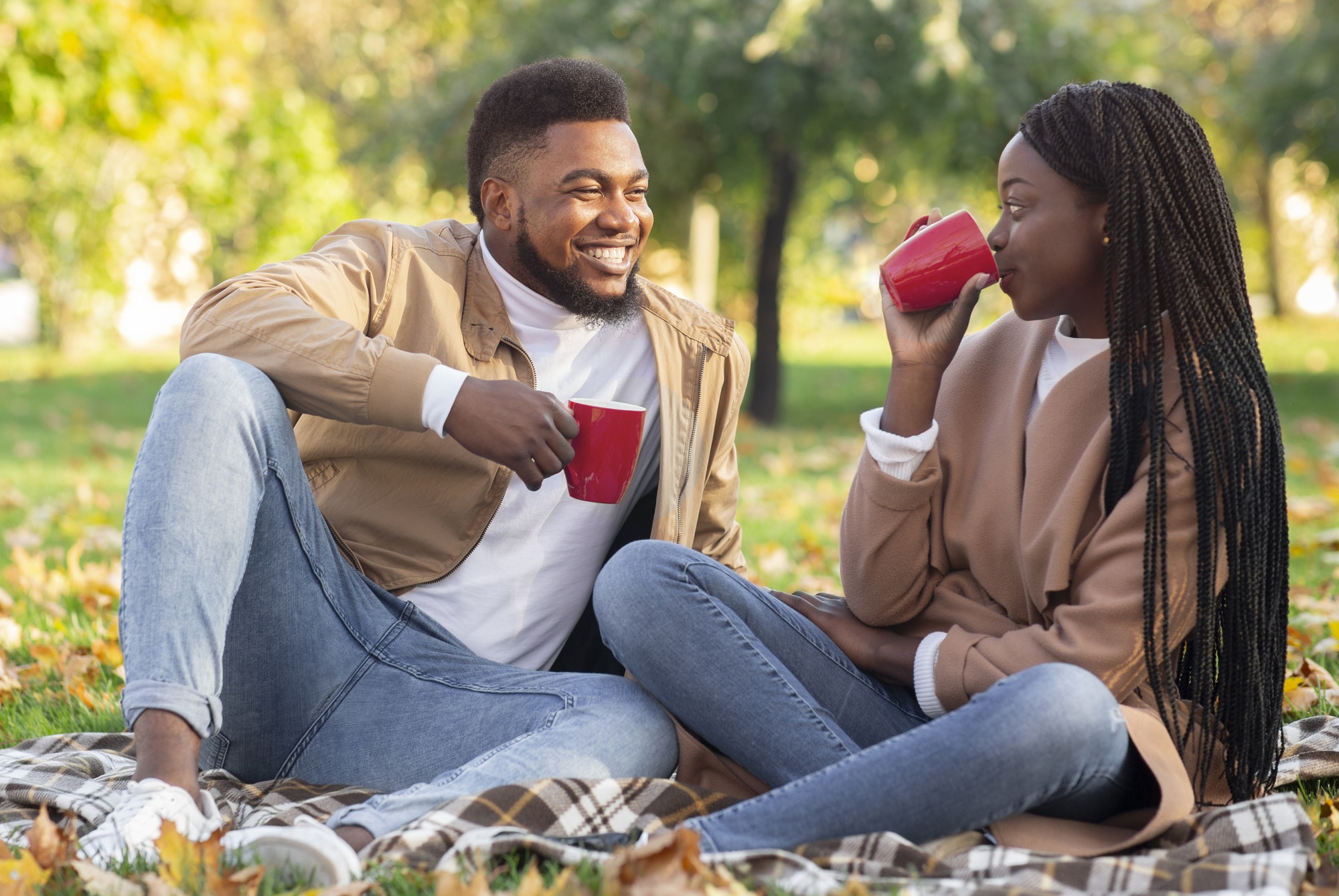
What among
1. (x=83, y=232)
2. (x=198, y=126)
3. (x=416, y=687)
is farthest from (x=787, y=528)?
(x=83, y=232)

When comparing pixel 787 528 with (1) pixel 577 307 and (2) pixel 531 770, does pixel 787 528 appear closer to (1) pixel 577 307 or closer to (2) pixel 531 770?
(1) pixel 577 307

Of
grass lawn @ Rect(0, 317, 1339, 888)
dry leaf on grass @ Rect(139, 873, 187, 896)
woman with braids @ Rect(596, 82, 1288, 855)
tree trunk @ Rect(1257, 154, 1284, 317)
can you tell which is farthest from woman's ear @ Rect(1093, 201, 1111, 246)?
tree trunk @ Rect(1257, 154, 1284, 317)

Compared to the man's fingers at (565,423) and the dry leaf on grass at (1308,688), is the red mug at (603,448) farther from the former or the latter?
the dry leaf on grass at (1308,688)

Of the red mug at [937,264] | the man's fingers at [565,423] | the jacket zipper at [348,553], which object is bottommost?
the jacket zipper at [348,553]

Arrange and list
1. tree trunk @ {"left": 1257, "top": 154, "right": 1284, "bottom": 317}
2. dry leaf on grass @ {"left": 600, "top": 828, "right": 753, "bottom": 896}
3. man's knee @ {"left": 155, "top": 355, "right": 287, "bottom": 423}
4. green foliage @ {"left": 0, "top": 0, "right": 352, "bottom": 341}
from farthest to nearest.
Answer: tree trunk @ {"left": 1257, "top": 154, "right": 1284, "bottom": 317} < green foliage @ {"left": 0, "top": 0, "right": 352, "bottom": 341} < man's knee @ {"left": 155, "top": 355, "right": 287, "bottom": 423} < dry leaf on grass @ {"left": 600, "top": 828, "right": 753, "bottom": 896}

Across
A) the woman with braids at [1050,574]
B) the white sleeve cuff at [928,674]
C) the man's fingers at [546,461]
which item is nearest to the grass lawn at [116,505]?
the woman with braids at [1050,574]

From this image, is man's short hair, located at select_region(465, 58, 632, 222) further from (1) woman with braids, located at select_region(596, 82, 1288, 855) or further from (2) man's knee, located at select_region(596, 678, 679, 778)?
(2) man's knee, located at select_region(596, 678, 679, 778)

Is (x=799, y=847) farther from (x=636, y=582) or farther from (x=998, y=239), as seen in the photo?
(x=998, y=239)

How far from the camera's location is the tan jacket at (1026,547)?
222 centimetres

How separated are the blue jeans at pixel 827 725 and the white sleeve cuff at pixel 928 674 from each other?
0.47 feet

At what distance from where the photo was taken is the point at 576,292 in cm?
303

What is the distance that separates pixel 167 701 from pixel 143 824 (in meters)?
0.21

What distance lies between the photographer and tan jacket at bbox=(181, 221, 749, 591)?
8.23 ft

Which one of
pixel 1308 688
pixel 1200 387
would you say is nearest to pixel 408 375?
pixel 1200 387
